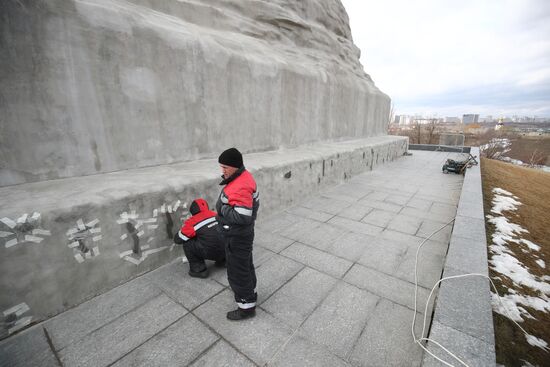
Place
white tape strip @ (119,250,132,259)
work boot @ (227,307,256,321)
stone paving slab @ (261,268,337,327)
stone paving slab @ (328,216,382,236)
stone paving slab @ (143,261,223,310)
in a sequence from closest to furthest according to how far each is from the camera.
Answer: work boot @ (227,307,256,321), stone paving slab @ (261,268,337,327), stone paving slab @ (143,261,223,310), white tape strip @ (119,250,132,259), stone paving slab @ (328,216,382,236)

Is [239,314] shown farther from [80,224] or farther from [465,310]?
[465,310]

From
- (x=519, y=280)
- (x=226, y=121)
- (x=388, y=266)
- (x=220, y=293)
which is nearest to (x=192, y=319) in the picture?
(x=220, y=293)

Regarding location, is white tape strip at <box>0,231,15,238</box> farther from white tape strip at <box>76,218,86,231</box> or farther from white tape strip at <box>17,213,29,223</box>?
white tape strip at <box>76,218,86,231</box>

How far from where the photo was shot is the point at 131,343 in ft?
7.60

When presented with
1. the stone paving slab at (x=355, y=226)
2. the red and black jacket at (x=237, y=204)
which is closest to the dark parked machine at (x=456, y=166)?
the stone paving slab at (x=355, y=226)

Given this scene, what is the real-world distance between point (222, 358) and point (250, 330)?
14.7 inches

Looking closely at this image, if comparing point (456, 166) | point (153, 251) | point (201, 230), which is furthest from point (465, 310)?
point (456, 166)

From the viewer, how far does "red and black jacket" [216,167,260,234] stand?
2.31 metres

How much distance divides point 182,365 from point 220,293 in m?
0.91

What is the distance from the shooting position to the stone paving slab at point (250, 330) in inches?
89.0

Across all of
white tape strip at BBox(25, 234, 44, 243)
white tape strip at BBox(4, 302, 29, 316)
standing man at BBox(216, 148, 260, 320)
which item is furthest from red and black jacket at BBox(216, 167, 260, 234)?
white tape strip at BBox(4, 302, 29, 316)

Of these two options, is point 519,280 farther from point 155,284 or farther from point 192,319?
point 155,284

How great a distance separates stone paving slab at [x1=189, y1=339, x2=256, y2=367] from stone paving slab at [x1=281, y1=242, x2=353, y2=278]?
1629mm

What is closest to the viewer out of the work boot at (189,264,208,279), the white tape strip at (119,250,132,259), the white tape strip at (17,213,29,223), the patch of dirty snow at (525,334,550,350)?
the white tape strip at (17,213,29,223)
